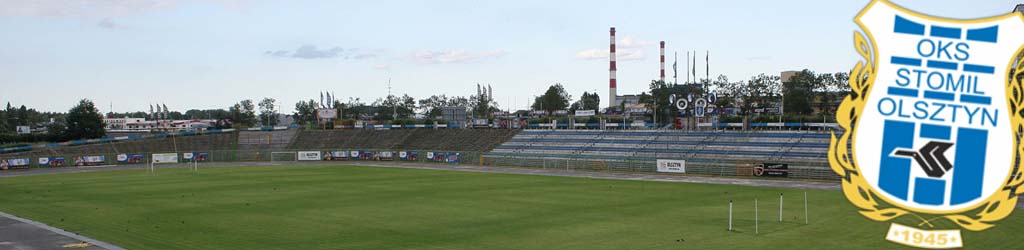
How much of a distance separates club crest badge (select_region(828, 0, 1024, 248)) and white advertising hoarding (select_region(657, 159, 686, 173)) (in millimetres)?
50099

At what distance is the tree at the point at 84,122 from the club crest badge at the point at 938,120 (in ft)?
399

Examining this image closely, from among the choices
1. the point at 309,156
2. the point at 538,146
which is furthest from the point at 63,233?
the point at 309,156

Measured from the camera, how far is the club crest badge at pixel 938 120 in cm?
1150

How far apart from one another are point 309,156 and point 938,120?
3358 inches

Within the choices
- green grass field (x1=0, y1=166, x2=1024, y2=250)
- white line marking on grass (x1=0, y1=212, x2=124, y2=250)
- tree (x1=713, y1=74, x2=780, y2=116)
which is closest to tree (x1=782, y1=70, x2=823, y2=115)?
tree (x1=713, y1=74, x2=780, y2=116)

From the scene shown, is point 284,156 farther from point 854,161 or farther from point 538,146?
point 854,161

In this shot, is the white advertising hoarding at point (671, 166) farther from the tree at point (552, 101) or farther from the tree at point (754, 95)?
the tree at point (552, 101)

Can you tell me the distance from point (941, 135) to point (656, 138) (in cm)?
6870

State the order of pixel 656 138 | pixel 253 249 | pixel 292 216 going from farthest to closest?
pixel 656 138, pixel 292 216, pixel 253 249

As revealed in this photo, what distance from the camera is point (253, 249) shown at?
974 inches

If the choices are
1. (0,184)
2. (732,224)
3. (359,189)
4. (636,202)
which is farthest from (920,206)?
(0,184)

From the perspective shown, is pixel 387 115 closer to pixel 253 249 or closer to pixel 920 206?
pixel 253 249

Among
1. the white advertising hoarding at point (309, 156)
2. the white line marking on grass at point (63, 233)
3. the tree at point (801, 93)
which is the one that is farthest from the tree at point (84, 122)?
the tree at point (801, 93)

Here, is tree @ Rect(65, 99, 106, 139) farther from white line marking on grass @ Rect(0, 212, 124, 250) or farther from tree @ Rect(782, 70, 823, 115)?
tree @ Rect(782, 70, 823, 115)
